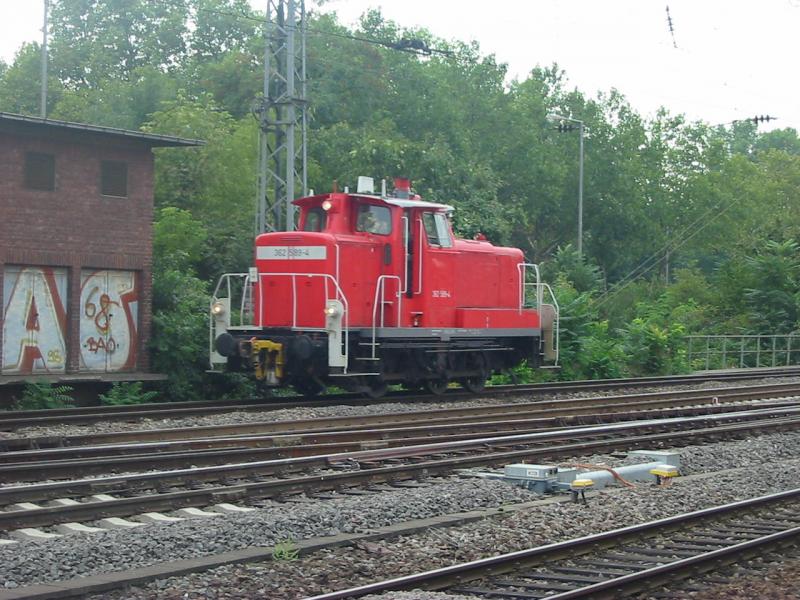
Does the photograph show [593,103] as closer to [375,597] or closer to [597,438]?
[597,438]

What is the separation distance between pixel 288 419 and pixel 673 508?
7.27 metres

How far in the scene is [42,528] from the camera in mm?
8898

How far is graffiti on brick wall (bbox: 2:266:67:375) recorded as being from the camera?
19.5 metres

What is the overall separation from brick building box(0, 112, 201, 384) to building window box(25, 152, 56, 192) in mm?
18

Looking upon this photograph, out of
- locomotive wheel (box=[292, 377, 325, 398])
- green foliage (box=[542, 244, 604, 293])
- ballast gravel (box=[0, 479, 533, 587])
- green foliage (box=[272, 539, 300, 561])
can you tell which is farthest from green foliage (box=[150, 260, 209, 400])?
green foliage (box=[542, 244, 604, 293])

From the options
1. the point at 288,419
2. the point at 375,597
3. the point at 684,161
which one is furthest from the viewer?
the point at 684,161

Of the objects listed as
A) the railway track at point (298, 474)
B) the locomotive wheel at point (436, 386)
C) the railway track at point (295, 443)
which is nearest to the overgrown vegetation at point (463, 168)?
the locomotive wheel at point (436, 386)

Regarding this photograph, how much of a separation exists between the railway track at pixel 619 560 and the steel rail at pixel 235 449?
4629 millimetres

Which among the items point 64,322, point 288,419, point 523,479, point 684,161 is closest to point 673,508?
point 523,479

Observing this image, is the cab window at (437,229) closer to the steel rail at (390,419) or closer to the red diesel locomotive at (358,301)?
the red diesel locomotive at (358,301)

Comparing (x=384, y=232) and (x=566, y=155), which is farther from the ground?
(x=566, y=155)

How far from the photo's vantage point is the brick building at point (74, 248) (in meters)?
19.6

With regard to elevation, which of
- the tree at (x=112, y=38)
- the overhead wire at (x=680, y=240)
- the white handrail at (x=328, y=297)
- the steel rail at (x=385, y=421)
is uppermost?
the tree at (x=112, y=38)

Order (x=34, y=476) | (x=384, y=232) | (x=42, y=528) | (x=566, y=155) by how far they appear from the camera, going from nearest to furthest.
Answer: (x=42, y=528), (x=34, y=476), (x=384, y=232), (x=566, y=155)
